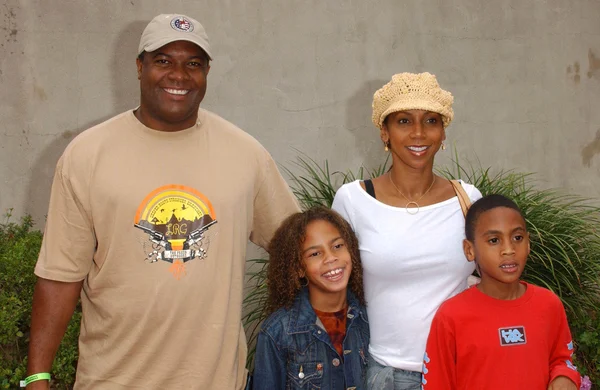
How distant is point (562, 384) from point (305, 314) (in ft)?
3.49

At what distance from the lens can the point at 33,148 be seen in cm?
609

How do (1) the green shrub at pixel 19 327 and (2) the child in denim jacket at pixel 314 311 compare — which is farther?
(1) the green shrub at pixel 19 327

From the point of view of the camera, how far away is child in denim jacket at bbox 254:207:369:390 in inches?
120

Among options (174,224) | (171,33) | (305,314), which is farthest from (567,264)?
(171,33)

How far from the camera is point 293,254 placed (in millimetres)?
3189

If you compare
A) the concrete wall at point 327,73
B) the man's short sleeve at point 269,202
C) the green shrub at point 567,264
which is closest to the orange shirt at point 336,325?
the man's short sleeve at point 269,202

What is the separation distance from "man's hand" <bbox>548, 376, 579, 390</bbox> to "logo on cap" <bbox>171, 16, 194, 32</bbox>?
1.95 metres

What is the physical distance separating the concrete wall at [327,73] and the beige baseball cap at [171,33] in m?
3.41

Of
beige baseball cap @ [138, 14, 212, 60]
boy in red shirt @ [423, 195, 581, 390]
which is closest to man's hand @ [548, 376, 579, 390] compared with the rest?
boy in red shirt @ [423, 195, 581, 390]

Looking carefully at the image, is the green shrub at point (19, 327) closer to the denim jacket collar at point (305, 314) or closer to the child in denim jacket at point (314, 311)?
the child in denim jacket at point (314, 311)

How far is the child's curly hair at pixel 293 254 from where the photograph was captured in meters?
3.14

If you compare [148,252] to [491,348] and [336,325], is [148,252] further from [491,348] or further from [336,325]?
[491,348]

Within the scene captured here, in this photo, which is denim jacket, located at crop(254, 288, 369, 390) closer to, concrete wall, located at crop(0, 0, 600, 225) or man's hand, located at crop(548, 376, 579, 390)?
man's hand, located at crop(548, 376, 579, 390)

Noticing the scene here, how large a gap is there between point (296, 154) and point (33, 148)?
223 cm
